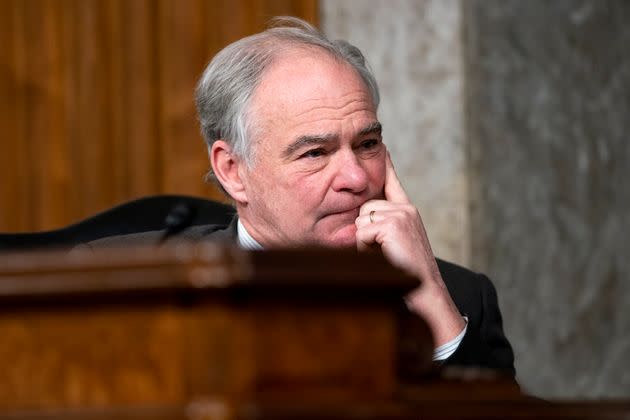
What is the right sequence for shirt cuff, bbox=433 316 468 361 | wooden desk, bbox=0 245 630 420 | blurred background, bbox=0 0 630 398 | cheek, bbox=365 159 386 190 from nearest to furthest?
1. wooden desk, bbox=0 245 630 420
2. shirt cuff, bbox=433 316 468 361
3. cheek, bbox=365 159 386 190
4. blurred background, bbox=0 0 630 398

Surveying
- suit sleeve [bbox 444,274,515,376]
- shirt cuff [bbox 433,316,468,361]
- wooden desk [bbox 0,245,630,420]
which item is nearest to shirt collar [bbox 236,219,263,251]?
suit sleeve [bbox 444,274,515,376]

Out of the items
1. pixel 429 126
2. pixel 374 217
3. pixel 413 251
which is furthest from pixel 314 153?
pixel 429 126

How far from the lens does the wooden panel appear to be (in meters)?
→ 4.39

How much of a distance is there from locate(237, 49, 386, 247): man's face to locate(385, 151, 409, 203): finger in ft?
0.06

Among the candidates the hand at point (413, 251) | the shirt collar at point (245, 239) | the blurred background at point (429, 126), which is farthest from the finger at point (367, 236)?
the blurred background at point (429, 126)

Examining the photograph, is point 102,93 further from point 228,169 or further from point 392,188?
point 392,188

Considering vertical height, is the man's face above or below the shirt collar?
above

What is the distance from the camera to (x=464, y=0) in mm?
4328

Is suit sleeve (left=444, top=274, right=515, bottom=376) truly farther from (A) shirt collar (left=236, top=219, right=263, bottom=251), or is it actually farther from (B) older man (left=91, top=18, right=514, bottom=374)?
(A) shirt collar (left=236, top=219, right=263, bottom=251)

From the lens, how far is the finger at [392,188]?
3.02m

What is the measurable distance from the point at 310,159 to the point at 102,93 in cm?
155

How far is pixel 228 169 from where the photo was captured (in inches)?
129

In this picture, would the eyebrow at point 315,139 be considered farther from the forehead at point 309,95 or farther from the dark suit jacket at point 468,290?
the dark suit jacket at point 468,290

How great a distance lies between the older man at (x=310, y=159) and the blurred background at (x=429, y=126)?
1062 millimetres
